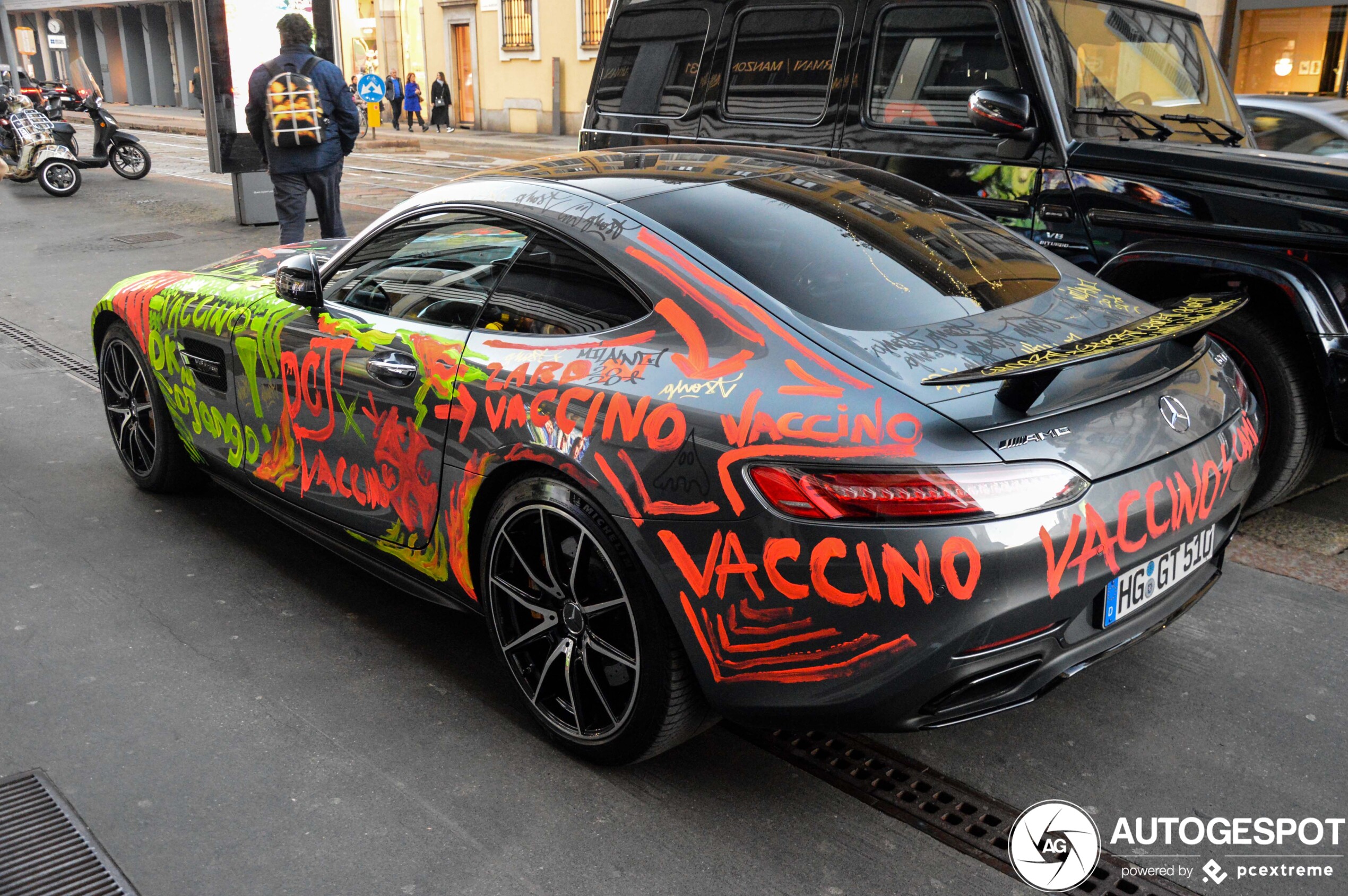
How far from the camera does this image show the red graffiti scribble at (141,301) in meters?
4.66

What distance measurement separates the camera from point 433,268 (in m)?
3.57

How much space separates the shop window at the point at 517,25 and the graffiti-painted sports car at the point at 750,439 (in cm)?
3104

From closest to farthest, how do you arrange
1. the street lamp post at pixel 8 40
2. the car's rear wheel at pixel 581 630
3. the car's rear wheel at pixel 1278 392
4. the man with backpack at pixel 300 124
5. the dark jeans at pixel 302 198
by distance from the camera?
1. the car's rear wheel at pixel 581 630
2. the car's rear wheel at pixel 1278 392
3. the man with backpack at pixel 300 124
4. the dark jeans at pixel 302 198
5. the street lamp post at pixel 8 40

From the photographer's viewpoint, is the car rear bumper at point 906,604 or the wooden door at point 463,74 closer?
the car rear bumper at point 906,604

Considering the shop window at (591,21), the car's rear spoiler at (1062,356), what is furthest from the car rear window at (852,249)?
the shop window at (591,21)

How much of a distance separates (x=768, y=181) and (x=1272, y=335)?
2.32 metres

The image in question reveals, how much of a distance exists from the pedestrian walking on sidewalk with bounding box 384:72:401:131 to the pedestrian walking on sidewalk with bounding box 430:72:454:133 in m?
1.01

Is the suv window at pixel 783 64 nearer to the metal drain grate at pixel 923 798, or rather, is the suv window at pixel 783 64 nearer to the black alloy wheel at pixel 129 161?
the metal drain grate at pixel 923 798

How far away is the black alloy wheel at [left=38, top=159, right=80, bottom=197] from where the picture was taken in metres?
17.0

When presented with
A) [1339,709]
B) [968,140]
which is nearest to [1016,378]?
[1339,709]

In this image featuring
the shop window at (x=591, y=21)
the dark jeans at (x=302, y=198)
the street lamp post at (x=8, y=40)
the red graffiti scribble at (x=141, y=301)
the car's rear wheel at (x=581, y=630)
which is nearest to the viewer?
the car's rear wheel at (x=581, y=630)

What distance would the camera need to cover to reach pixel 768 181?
3.42m

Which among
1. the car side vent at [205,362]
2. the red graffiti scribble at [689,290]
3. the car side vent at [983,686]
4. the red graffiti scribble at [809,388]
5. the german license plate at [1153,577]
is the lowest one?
the car side vent at [983,686]

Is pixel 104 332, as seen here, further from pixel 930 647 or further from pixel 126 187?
pixel 126 187
